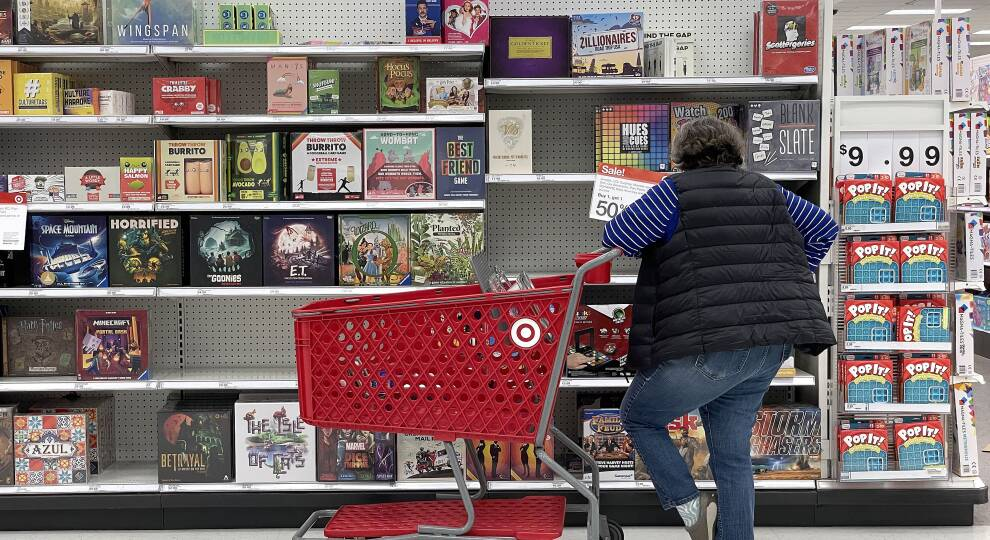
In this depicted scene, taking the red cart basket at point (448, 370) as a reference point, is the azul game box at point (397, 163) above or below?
above

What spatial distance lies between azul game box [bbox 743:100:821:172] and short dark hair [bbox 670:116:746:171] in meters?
1.12

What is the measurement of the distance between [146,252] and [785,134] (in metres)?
2.71

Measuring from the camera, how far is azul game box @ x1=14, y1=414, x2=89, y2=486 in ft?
13.3

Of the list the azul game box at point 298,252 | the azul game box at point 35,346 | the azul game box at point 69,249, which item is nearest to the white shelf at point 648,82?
the azul game box at point 298,252

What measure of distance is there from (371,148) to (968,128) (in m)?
2.52

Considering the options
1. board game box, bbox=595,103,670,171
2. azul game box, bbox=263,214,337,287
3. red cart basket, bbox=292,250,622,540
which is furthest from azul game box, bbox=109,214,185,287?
board game box, bbox=595,103,670,171

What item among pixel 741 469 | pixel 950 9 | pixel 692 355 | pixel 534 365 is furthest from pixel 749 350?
pixel 950 9

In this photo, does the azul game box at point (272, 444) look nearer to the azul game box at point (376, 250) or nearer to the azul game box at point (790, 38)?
the azul game box at point (376, 250)

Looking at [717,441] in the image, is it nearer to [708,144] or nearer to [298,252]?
[708,144]

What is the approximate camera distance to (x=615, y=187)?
12.5ft

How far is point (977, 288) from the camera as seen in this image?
13.2ft

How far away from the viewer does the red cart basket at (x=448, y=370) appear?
273 cm

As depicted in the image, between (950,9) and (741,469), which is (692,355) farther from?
(950,9)

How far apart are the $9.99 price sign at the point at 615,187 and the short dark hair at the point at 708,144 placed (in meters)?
0.84
